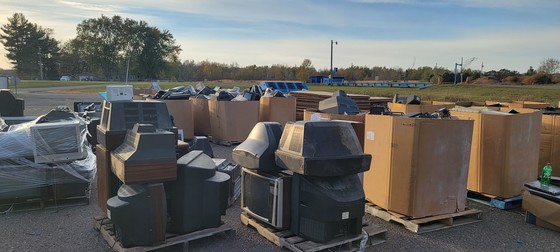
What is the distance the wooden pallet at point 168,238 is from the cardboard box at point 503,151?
11.0ft

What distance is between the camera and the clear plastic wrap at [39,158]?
4840mm

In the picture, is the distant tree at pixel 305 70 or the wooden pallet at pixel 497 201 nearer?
the wooden pallet at pixel 497 201

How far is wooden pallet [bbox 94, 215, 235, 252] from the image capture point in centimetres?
356

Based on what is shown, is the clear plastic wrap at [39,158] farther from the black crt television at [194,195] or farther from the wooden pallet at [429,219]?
the wooden pallet at [429,219]

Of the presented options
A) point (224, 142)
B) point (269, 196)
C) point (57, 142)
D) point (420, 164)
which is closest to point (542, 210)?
point (420, 164)

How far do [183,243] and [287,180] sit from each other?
45.0 inches

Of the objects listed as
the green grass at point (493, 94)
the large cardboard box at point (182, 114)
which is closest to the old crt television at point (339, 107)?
the large cardboard box at point (182, 114)

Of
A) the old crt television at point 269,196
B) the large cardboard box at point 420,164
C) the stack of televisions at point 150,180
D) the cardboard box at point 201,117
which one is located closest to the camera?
the stack of televisions at point 150,180

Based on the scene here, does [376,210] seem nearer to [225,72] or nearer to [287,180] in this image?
[287,180]

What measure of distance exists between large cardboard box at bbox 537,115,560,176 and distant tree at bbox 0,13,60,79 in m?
73.9

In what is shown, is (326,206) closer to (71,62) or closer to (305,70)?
(305,70)

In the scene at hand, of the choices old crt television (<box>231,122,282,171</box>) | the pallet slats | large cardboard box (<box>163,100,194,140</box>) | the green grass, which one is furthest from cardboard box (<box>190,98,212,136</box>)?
the green grass

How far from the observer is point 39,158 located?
492 centimetres

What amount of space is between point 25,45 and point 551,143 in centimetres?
7526
